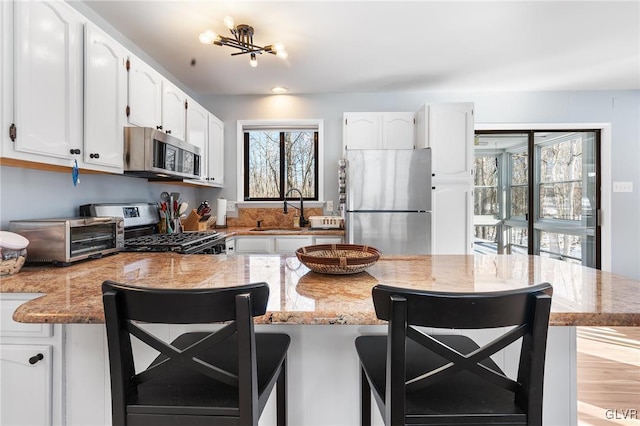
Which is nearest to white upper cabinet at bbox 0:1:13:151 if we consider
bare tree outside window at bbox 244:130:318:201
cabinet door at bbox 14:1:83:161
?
cabinet door at bbox 14:1:83:161

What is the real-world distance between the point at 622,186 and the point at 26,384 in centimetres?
555

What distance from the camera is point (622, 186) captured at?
3820 millimetres

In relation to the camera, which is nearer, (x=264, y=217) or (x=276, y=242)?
(x=276, y=242)

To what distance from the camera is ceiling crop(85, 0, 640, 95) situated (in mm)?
2170

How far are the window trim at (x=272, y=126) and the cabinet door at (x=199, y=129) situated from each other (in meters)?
0.58

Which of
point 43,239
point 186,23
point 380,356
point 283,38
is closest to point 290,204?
point 283,38

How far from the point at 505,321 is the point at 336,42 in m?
2.56

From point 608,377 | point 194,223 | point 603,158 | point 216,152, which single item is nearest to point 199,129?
point 216,152

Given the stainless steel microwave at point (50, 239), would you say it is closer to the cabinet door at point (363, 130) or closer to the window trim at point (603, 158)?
the cabinet door at point (363, 130)

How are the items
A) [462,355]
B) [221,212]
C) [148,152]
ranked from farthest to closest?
[221,212]
[148,152]
[462,355]

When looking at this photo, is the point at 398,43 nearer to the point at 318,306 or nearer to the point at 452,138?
the point at 452,138

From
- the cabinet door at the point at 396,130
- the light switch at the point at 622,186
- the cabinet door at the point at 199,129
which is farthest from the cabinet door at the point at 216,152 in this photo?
the light switch at the point at 622,186

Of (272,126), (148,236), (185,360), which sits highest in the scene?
(272,126)

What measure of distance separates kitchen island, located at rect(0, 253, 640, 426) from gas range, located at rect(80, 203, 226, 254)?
657 millimetres
